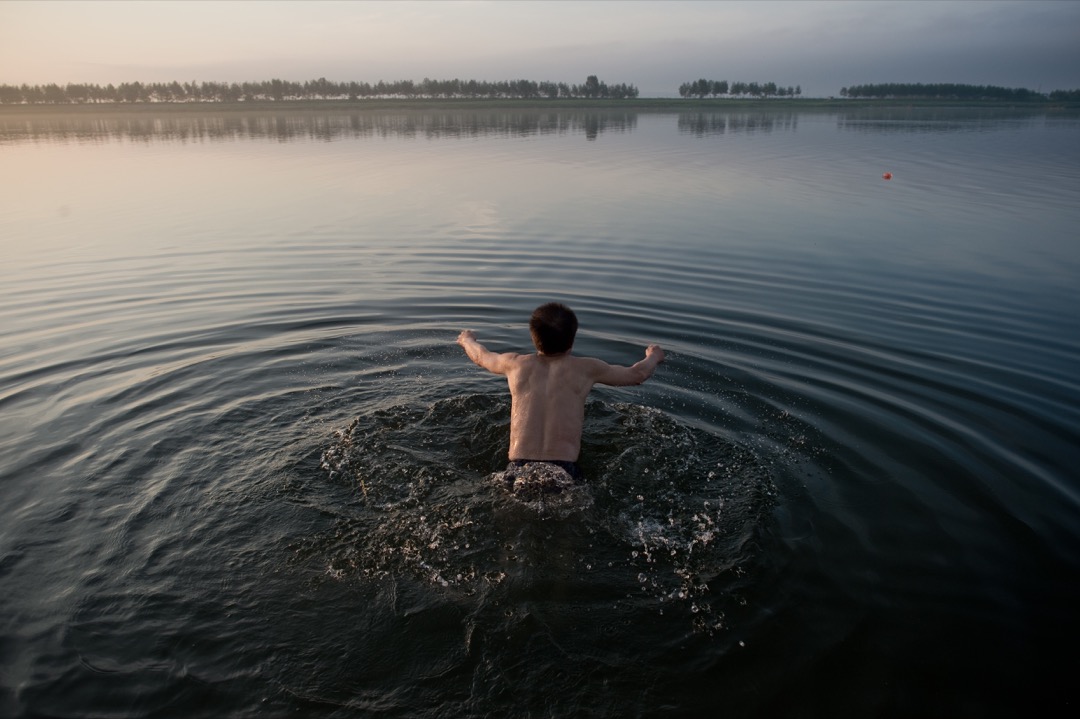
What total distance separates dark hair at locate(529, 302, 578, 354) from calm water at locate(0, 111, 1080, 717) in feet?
4.75

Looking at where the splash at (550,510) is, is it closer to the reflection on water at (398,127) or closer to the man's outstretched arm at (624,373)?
the man's outstretched arm at (624,373)

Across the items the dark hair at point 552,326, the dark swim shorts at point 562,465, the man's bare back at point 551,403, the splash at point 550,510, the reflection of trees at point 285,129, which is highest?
the reflection of trees at point 285,129

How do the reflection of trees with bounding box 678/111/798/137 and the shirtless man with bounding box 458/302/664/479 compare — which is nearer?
the shirtless man with bounding box 458/302/664/479

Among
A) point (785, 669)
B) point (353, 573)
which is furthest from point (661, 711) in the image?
point (353, 573)

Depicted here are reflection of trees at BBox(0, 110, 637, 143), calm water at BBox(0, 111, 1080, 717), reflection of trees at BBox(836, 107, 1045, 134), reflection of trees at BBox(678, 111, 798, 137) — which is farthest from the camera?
reflection of trees at BBox(678, 111, 798, 137)

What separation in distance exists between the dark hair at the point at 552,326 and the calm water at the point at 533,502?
145 centimetres

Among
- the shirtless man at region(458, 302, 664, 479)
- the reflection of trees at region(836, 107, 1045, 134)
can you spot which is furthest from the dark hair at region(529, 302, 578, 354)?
the reflection of trees at region(836, 107, 1045, 134)

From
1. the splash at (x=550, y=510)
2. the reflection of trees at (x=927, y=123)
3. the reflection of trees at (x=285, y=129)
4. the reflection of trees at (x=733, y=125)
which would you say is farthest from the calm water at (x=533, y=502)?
the reflection of trees at (x=927, y=123)

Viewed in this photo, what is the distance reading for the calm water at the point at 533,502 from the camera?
14.3 feet

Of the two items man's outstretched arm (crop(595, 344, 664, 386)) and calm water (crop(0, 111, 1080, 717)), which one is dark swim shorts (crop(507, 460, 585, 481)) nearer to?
calm water (crop(0, 111, 1080, 717))

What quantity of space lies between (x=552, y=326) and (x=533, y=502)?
1628mm

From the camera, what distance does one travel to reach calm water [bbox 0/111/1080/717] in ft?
14.3

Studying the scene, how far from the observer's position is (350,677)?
4.22 metres

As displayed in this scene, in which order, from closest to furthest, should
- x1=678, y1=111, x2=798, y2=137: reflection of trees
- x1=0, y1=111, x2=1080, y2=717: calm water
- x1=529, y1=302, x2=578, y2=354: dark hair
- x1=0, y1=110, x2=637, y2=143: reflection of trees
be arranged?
x1=0, y1=111, x2=1080, y2=717: calm water
x1=529, y1=302, x2=578, y2=354: dark hair
x1=0, y1=110, x2=637, y2=143: reflection of trees
x1=678, y1=111, x2=798, y2=137: reflection of trees
